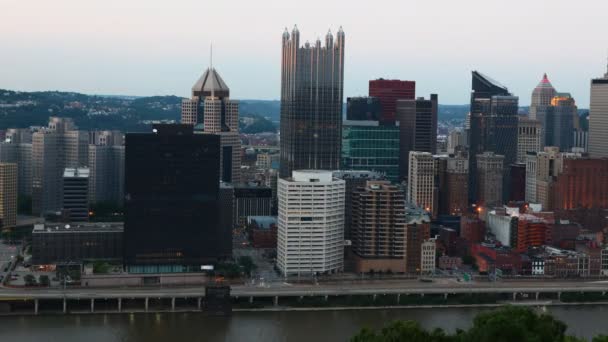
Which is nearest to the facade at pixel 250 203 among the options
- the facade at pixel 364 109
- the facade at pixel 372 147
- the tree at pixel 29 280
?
the facade at pixel 372 147

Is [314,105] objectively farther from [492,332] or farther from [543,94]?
[543,94]

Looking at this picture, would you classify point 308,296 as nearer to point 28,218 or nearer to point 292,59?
point 292,59

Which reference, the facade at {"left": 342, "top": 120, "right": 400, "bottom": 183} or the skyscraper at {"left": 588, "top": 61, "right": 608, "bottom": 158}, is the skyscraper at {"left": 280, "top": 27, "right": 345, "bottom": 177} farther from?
the skyscraper at {"left": 588, "top": 61, "right": 608, "bottom": 158}

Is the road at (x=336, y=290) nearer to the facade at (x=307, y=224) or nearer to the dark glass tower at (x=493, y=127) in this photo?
the facade at (x=307, y=224)

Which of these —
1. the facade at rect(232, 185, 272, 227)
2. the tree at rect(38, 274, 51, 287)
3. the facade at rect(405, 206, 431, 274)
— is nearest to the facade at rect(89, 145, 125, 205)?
the facade at rect(232, 185, 272, 227)

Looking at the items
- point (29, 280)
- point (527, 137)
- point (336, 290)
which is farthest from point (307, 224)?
point (527, 137)
